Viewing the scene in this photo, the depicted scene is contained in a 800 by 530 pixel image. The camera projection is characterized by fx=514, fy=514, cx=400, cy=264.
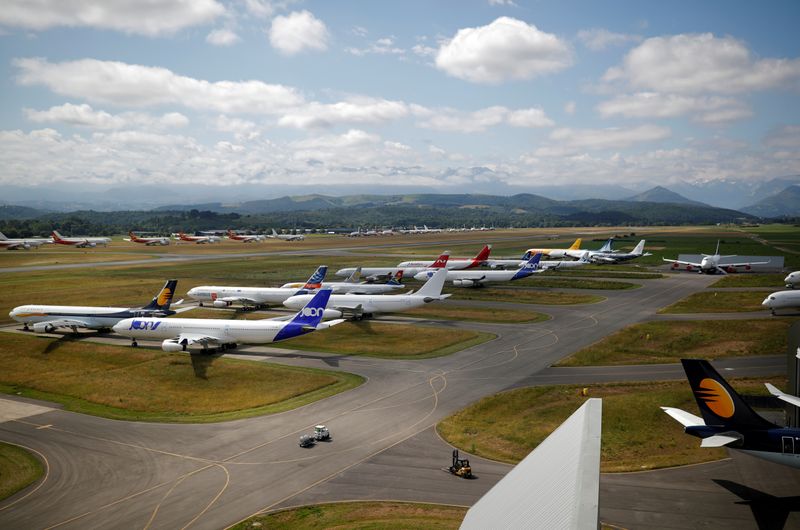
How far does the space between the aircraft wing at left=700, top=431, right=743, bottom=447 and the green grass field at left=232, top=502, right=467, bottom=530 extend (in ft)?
42.2

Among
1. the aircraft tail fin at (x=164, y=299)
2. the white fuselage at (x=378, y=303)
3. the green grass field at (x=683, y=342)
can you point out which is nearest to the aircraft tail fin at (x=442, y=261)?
the white fuselage at (x=378, y=303)

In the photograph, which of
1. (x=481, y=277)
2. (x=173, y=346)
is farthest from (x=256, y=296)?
(x=481, y=277)

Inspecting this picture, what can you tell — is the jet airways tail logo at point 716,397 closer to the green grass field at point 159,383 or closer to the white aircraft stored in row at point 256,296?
the green grass field at point 159,383

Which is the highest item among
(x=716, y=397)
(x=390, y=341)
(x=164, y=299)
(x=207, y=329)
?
(x=716, y=397)

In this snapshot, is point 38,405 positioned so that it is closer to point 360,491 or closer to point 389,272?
point 360,491

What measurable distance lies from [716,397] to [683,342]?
42.4 m

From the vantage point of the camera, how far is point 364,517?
89.4 feet

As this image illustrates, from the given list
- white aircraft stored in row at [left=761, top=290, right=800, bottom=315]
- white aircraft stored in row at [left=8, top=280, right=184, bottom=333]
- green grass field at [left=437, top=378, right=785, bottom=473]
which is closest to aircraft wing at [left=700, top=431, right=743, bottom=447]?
green grass field at [left=437, top=378, right=785, bottom=473]

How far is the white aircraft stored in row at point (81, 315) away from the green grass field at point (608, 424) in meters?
50.5

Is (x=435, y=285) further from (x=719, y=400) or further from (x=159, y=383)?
(x=719, y=400)

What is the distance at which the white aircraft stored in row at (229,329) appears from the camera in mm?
60375

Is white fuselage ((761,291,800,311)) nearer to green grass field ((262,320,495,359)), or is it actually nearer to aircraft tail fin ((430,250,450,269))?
green grass field ((262,320,495,359))

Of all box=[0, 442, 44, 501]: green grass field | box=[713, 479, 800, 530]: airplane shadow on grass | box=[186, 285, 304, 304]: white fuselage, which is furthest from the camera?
box=[186, 285, 304, 304]: white fuselage

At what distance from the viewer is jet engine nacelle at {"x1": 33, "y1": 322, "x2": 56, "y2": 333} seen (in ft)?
232
